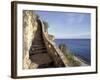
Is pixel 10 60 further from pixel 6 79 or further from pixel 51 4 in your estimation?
pixel 51 4

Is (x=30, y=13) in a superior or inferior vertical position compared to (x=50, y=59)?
superior

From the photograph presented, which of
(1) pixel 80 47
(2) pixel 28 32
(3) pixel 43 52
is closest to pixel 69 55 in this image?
(1) pixel 80 47

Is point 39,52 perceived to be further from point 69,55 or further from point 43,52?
point 69,55

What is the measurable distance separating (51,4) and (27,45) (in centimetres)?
44

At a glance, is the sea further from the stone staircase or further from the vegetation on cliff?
the stone staircase

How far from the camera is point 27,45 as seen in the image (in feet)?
7.12

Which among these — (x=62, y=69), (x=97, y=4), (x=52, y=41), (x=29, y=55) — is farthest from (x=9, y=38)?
(x=97, y=4)

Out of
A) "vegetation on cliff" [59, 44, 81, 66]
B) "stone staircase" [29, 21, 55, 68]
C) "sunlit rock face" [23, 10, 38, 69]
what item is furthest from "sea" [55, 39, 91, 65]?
"sunlit rock face" [23, 10, 38, 69]

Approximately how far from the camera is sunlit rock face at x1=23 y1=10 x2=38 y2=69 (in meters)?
2.16

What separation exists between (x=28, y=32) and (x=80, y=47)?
549 millimetres

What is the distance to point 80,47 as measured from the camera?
2395mm

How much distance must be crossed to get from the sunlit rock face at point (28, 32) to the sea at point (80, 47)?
0.84 ft

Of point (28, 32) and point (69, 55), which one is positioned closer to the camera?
point (28, 32)

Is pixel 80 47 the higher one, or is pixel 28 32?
pixel 28 32
